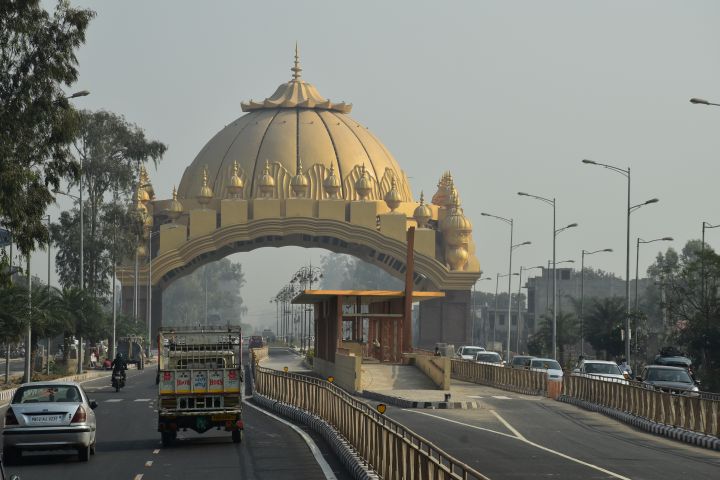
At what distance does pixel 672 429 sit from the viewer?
32.9m

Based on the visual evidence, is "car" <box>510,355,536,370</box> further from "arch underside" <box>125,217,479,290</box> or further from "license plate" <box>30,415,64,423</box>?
"arch underside" <box>125,217,479,290</box>

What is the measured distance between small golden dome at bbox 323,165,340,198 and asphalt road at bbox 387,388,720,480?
73859 millimetres

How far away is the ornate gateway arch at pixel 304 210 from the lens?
110125 mm

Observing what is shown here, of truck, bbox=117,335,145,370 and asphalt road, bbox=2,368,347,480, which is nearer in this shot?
asphalt road, bbox=2,368,347,480

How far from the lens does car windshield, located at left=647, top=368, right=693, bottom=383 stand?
45.8 m

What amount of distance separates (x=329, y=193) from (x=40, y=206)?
76574 mm

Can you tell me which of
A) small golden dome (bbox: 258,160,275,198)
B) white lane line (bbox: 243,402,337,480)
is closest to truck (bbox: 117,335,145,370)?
small golden dome (bbox: 258,160,275,198)

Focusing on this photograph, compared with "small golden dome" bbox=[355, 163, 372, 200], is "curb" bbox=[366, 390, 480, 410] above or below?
below

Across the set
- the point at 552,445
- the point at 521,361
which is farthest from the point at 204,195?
the point at 552,445

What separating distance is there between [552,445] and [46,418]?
33.5 ft

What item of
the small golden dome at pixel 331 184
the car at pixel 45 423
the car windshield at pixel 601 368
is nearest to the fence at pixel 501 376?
the car windshield at pixel 601 368

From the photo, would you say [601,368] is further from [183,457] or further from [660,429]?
[183,457]

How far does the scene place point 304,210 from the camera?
112m

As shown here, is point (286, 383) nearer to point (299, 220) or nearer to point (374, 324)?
point (374, 324)
